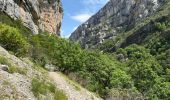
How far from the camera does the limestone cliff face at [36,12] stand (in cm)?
11559

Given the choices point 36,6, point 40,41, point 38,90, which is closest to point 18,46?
point 38,90

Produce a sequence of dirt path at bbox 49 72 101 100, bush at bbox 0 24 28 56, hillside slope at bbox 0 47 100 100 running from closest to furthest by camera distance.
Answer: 1. hillside slope at bbox 0 47 100 100
2. dirt path at bbox 49 72 101 100
3. bush at bbox 0 24 28 56

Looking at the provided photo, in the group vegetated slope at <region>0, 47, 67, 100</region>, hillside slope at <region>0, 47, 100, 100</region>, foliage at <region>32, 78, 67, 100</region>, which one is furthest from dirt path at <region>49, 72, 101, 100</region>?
hillside slope at <region>0, 47, 100, 100</region>

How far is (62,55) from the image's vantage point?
3976 inches

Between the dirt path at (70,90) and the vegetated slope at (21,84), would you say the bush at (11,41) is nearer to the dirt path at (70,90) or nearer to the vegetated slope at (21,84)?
the dirt path at (70,90)

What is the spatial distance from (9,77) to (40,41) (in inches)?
3061

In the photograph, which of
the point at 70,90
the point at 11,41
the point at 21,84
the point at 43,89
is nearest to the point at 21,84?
the point at 21,84

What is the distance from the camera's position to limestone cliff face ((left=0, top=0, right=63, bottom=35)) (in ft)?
379

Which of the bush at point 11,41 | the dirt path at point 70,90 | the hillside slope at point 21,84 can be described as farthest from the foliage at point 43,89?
the bush at point 11,41

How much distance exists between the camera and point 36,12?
134 m

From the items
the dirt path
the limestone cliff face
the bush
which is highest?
the limestone cliff face

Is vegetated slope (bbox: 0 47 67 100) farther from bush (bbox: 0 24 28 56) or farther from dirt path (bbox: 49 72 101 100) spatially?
bush (bbox: 0 24 28 56)

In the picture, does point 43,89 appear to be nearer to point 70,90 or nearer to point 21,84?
point 21,84

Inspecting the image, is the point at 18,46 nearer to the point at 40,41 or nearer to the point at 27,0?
the point at 40,41
